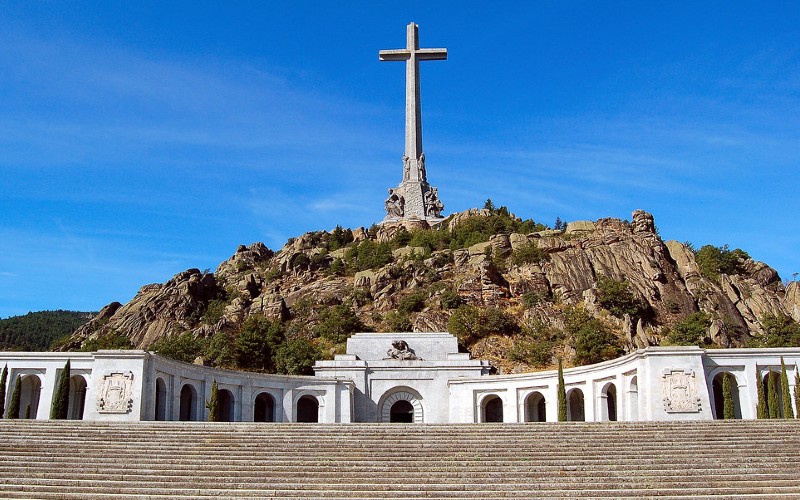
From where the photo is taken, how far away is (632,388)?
130 ft

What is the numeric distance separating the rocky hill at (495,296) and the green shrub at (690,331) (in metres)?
0.16

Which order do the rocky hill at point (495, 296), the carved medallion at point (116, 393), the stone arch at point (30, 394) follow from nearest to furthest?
the carved medallion at point (116, 393), the stone arch at point (30, 394), the rocky hill at point (495, 296)

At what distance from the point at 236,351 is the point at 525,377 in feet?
86.5

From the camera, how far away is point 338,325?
68562mm

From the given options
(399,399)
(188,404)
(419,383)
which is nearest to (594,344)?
(419,383)

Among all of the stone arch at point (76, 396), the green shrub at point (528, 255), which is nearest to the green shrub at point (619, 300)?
the green shrub at point (528, 255)

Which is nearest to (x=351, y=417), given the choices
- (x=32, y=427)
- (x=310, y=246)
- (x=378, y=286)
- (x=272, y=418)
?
(x=272, y=418)

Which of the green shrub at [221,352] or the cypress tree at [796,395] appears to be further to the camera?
A: the green shrub at [221,352]

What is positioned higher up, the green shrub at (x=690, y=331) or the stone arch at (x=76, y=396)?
the green shrub at (x=690, y=331)

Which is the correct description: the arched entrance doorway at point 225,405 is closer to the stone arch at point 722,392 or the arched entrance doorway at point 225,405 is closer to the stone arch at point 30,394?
the stone arch at point 30,394

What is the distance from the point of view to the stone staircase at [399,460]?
75.3ft

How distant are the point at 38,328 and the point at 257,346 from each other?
49.4 m

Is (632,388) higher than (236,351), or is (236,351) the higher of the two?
(236,351)

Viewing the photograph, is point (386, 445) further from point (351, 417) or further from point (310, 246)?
point (310, 246)
